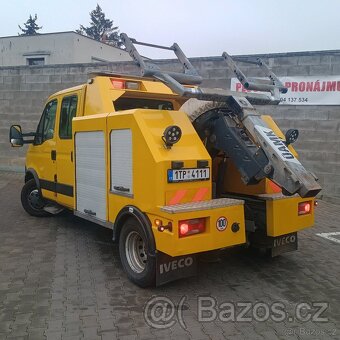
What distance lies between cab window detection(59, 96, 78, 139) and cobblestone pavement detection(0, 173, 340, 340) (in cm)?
160

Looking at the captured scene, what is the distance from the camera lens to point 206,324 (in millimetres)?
3662

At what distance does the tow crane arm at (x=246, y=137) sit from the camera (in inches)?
159

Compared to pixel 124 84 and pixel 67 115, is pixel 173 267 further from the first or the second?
pixel 67 115

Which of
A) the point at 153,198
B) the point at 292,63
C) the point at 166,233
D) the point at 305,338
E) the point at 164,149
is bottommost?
the point at 305,338

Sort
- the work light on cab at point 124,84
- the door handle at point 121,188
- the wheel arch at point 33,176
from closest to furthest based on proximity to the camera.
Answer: the door handle at point 121,188
the work light on cab at point 124,84
the wheel arch at point 33,176

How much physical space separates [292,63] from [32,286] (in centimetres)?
784

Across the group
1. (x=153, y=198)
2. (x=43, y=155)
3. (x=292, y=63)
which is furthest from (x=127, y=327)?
(x=292, y=63)

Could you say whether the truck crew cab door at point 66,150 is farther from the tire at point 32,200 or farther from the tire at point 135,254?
the tire at point 135,254

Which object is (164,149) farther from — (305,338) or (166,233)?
(305,338)

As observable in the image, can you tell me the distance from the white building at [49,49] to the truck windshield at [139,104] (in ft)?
41.1

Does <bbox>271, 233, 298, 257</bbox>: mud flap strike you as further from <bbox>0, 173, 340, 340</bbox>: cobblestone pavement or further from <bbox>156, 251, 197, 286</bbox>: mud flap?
<bbox>156, 251, 197, 286</bbox>: mud flap

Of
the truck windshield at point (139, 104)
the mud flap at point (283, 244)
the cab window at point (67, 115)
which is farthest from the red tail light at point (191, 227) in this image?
the cab window at point (67, 115)

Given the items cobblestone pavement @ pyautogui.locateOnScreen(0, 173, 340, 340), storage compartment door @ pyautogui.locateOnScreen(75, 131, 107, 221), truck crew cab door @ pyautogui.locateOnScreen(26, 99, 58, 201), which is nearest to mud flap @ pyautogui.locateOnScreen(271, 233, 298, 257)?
cobblestone pavement @ pyautogui.locateOnScreen(0, 173, 340, 340)

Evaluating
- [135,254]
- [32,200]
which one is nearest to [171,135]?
[135,254]
